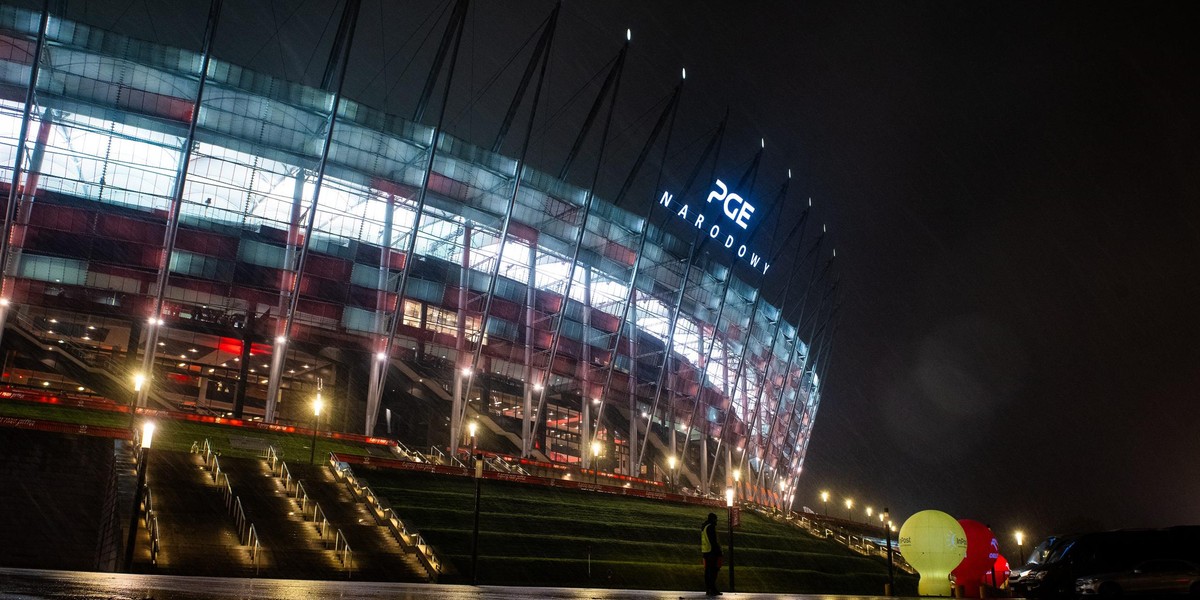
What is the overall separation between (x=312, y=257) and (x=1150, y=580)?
47.2 meters

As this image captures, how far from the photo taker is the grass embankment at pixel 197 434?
107ft

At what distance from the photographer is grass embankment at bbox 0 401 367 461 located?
32750 millimetres

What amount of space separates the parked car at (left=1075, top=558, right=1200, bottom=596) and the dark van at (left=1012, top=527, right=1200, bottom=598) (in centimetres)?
33

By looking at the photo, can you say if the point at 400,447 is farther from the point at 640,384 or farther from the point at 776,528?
the point at 640,384

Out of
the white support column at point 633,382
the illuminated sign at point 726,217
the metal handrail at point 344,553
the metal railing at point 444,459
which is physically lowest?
the metal handrail at point 344,553

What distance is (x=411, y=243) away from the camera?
49.6 metres

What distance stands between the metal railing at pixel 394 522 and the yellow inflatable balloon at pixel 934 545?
13248mm

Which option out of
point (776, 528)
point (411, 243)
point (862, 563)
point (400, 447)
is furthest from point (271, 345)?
point (862, 563)

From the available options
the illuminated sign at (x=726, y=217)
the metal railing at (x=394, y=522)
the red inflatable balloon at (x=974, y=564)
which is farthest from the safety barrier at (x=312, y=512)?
the illuminated sign at (x=726, y=217)

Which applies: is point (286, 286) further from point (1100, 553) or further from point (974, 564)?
point (1100, 553)

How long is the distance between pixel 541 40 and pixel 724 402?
45.0 meters

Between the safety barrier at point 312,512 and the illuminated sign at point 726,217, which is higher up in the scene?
the illuminated sign at point 726,217

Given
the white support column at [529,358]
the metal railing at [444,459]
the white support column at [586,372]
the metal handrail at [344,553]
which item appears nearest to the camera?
the metal handrail at [344,553]

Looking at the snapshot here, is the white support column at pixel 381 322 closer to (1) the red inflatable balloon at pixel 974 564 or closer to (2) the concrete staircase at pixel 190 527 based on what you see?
(2) the concrete staircase at pixel 190 527
